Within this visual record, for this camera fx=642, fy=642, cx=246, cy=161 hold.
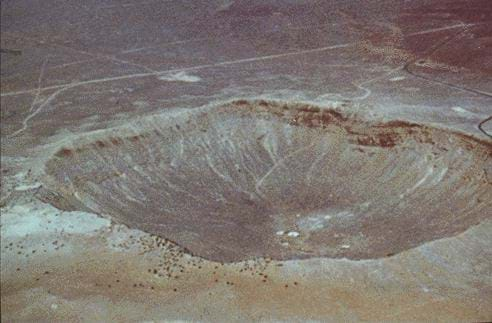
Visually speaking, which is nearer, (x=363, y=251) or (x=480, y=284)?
(x=480, y=284)

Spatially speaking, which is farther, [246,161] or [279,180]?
[246,161]

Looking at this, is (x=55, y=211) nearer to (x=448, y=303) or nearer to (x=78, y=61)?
(x=448, y=303)

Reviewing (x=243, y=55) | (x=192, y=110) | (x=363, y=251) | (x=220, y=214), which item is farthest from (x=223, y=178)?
(x=243, y=55)

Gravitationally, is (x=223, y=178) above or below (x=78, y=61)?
below

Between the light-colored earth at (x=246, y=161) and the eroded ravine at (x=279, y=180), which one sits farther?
the eroded ravine at (x=279, y=180)

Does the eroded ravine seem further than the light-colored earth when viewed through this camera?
Yes

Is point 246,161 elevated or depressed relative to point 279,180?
elevated

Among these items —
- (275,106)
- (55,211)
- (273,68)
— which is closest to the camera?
(55,211)

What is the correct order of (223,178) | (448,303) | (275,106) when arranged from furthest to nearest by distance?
1. (275,106)
2. (223,178)
3. (448,303)
